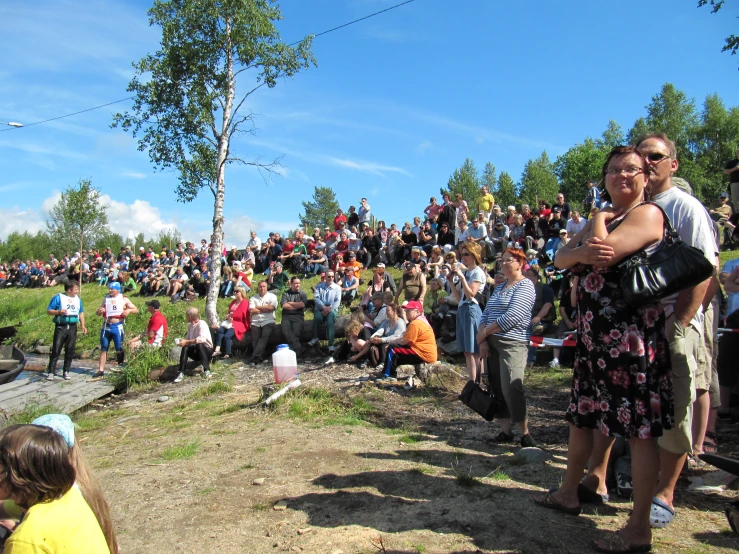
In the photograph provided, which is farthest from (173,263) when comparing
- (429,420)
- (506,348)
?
(506,348)

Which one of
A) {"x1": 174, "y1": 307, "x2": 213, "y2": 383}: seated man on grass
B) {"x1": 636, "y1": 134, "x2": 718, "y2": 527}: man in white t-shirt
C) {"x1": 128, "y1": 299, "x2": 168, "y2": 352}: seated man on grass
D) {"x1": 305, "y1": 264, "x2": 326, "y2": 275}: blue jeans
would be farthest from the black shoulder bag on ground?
{"x1": 305, "y1": 264, "x2": 326, "y2": 275}: blue jeans

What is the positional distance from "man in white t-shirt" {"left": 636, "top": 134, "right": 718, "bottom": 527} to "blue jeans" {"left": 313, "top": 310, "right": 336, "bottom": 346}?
27.8 ft

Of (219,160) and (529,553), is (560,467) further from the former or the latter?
(219,160)

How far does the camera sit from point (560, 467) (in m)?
4.18

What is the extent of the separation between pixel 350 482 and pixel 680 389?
2.28 meters

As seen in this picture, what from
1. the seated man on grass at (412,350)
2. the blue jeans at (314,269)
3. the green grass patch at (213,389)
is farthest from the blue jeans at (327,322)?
A: the blue jeans at (314,269)

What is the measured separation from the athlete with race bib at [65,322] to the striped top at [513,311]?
30.4ft

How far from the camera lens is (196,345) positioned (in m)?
10.9

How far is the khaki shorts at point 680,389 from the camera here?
285cm

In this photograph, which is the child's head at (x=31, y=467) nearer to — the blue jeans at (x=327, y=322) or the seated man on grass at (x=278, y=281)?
→ the blue jeans at (x=327, y=322)

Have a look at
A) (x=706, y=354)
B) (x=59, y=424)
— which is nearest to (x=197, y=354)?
(x=59, y=424)

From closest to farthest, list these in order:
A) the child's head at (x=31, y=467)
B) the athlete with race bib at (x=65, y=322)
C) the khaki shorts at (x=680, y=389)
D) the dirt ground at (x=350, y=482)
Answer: the child's head at (x=31, y=467) → the khaki shorts at (x=680, y=389) → the dirt ground at (x=350, y=482) → the athlete with race bib at (x=65, y=322)

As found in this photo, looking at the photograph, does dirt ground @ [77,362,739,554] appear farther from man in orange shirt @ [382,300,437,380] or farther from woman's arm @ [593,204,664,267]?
woman's arm @ [593,204,664,267]

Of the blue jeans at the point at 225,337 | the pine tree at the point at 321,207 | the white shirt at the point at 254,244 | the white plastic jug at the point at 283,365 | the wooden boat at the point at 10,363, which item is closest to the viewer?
the wooden boat at the point at 10,363
